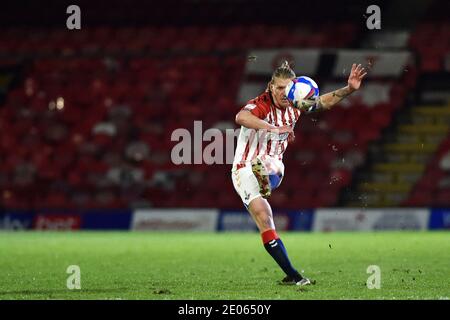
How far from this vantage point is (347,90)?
31.9 feet

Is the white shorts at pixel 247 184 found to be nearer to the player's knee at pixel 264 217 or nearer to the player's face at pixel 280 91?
the player's knee at pixel 264 217

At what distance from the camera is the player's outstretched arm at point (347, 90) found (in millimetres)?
9617

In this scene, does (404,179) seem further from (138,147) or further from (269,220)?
(269,220)

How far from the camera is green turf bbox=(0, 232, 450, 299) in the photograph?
8.75 metres

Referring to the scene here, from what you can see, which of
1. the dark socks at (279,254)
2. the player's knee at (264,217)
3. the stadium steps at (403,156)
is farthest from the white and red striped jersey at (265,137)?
the stadium steps at (403,156)

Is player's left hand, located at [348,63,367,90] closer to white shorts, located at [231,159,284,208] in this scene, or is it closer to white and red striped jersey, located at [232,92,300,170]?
white and red striped jersey, located at [232,92,300,170]

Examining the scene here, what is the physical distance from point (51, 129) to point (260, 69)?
6310 mm

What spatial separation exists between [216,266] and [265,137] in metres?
2.83

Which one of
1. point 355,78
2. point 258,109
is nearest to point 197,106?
point 258,109

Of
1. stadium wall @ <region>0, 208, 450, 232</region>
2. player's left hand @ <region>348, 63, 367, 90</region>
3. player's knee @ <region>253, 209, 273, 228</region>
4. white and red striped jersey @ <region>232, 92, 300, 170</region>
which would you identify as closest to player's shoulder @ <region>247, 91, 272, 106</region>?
white and red striped jersey @ <region>232, 92, 300, 170</region>

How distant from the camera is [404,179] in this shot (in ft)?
81.1

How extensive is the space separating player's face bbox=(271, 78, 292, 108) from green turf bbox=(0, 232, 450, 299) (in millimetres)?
1909

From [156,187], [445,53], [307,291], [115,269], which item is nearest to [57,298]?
[307,291]

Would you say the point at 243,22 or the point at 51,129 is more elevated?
the point at 243,22
